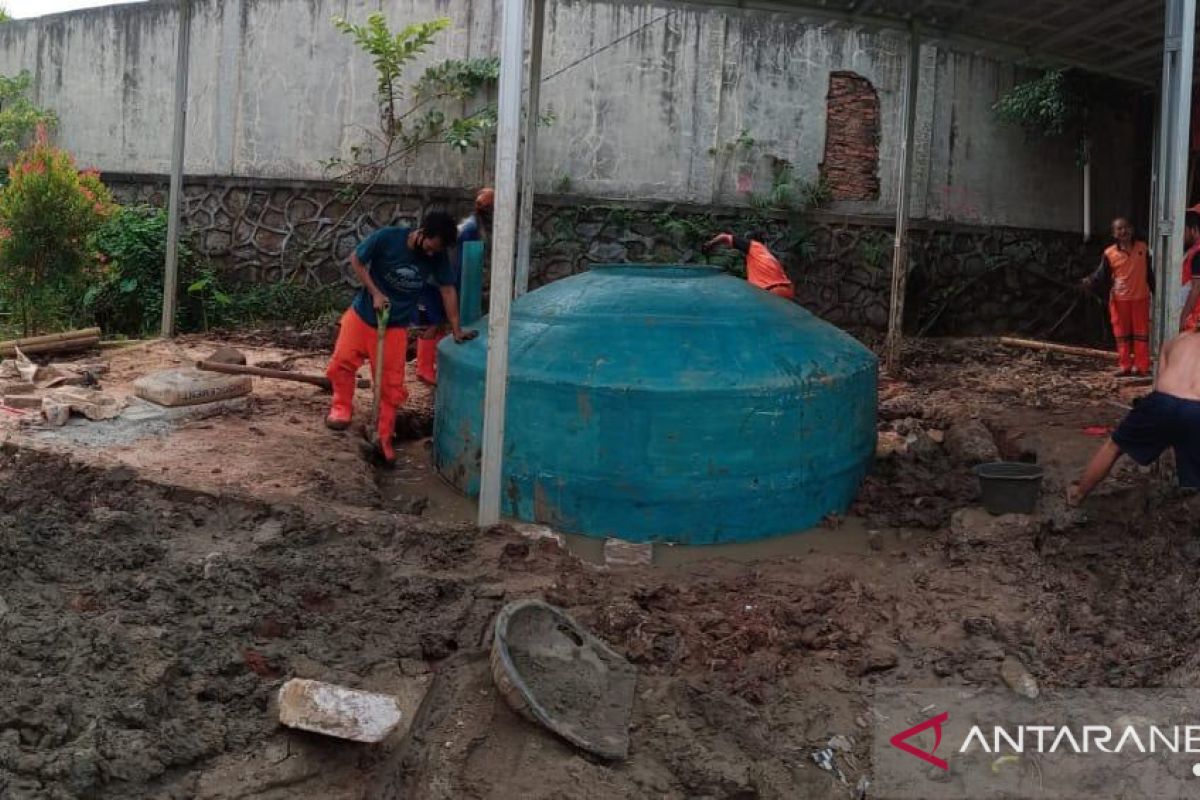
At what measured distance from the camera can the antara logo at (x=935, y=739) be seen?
356 centimetres

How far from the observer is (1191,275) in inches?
318

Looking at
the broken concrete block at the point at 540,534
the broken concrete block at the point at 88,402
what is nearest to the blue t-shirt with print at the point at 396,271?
the broken concrete block at the point at 88,402

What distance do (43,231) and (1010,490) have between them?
7982 mm

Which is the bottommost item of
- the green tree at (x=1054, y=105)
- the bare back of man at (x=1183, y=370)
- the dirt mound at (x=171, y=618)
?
the dirt mound at (x=171, y=618)

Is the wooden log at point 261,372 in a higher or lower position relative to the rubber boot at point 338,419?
higher

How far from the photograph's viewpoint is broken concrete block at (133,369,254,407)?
6743 mm

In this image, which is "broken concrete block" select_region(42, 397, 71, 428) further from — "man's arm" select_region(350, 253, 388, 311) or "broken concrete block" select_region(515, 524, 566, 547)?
"broken concrete block" select_region(515, 524, 566, 547)

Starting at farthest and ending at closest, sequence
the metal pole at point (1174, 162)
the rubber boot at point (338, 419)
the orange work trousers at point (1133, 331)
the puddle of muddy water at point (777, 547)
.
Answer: the orange work trousers at point (1133, 331) → the rubber boot at point (338, 419) → the metal pole at point (1174, 162) → the puddle of muddy water at point (777, 547)

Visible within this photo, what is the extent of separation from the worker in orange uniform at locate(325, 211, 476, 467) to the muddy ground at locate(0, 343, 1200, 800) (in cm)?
87

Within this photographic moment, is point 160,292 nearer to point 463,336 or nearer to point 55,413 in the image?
point 55,413

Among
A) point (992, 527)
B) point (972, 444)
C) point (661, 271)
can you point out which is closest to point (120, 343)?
point (661, 271)

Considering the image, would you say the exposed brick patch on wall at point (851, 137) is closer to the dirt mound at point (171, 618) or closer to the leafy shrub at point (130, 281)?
the leafy shrub at point (130, 281)

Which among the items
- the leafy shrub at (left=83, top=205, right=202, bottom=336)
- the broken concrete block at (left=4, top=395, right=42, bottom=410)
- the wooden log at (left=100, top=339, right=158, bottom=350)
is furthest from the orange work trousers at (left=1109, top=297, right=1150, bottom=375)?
the leafy shrub at (left=83, top=205, right=202, bottom=336)

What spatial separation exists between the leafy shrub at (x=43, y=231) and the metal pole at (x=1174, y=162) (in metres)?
8.28
